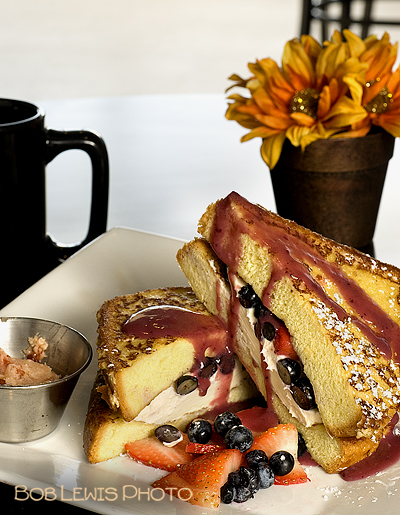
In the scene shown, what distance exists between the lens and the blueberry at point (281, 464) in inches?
48.4

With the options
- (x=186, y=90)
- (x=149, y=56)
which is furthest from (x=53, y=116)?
(x=149, y=56)

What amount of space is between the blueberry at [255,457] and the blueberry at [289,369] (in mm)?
163

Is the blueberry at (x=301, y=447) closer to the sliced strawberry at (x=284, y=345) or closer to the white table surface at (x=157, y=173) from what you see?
the sliced strawberry at (x=284, y=345)

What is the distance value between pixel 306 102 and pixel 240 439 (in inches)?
41.2

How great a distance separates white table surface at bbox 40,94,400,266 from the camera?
2301mm

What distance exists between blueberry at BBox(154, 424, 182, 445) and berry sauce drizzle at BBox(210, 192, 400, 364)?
319 mm

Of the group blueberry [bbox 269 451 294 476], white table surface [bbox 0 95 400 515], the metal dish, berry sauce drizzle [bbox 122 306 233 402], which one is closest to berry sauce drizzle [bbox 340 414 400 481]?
blueberry [bbox 269 451 294 476]

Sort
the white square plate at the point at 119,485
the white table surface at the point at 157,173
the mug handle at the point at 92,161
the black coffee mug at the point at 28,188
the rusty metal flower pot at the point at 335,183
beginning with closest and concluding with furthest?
the white square plate at the point at 119,485
the black coffee mug at the point at 28,188
the mug handle at the point at 92,161
the rusty metal flower pot at the point at 335,183
the white table surface at the point at 157,173

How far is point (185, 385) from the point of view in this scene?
142 cm

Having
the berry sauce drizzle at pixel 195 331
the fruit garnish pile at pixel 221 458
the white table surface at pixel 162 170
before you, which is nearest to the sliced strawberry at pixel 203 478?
the fruit garnish pile at pixel 221 458

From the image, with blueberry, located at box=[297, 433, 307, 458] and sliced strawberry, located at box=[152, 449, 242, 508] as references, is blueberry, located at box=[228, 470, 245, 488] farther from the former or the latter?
blueberry, located at box=[297, 433, 307, 458]

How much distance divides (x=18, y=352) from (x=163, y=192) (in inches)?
44.6

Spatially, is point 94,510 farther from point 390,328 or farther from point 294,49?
point 294,49

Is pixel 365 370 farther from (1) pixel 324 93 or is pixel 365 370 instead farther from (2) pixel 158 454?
(1) pixel 324 93
